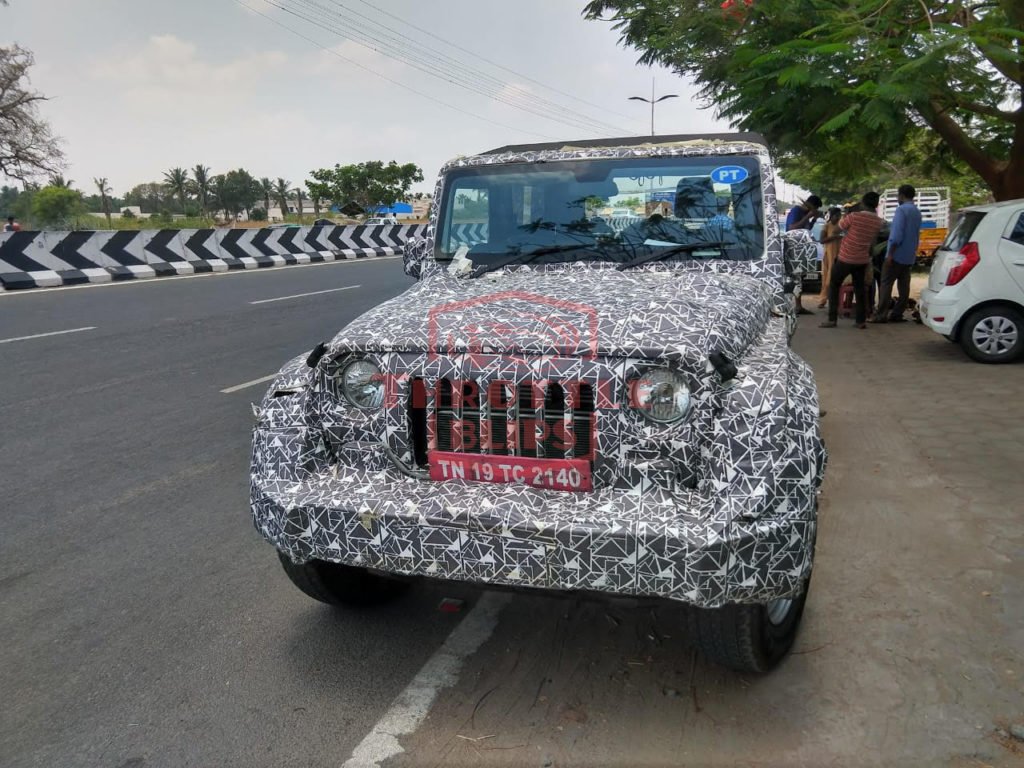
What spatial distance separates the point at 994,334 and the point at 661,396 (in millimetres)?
7520

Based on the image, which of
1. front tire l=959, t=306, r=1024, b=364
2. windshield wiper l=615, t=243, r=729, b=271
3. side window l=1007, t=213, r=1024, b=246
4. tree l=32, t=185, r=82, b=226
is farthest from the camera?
tree l=32, t=185, r=82, b=226

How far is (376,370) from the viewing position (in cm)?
290

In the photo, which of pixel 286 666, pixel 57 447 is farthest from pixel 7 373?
pixel 286 666

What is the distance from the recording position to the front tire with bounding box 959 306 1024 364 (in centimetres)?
848

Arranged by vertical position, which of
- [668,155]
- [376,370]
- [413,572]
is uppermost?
[668,155]

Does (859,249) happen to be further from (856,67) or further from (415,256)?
(415,256)

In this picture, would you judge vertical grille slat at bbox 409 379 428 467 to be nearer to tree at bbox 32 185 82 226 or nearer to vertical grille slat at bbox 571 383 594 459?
vertical grille slat at bbox 571 383 594 459

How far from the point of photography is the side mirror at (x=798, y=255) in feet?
13.4

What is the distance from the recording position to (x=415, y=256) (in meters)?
4.54

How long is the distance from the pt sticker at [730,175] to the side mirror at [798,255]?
1.15ft

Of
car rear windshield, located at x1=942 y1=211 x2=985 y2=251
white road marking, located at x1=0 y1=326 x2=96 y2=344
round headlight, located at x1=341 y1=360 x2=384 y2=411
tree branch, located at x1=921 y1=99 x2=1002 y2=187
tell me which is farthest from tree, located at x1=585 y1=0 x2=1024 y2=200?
white road marking, located at x1=0 y1=326 x2=96 y2=344

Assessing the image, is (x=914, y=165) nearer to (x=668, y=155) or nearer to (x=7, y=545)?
(x=668, y=155)

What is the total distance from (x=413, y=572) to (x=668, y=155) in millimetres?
2479

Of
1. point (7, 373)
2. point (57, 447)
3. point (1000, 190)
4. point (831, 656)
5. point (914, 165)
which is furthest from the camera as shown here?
point (914, 165)
